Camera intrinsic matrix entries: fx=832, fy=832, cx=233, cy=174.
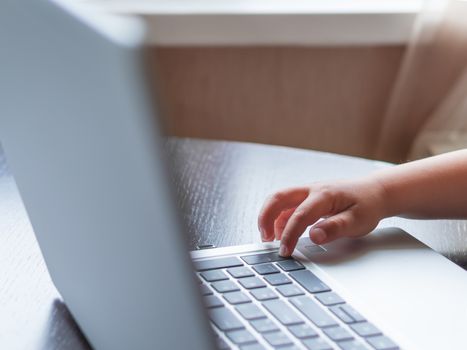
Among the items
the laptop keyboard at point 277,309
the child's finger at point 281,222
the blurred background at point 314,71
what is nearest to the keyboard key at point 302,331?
the laptop keyboard at point 277,309

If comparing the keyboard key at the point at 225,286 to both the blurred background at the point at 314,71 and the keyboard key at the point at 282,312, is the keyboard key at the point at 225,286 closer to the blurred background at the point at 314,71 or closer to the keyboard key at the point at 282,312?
the keyboard key at the point at 282,312

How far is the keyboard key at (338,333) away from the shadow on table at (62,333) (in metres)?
0.16

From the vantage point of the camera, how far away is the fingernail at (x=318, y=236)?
663 mm

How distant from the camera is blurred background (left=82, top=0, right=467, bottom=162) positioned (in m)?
1.86

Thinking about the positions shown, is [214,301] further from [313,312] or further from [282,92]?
[282,92]

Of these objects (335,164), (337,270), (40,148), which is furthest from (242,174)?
(40,148)

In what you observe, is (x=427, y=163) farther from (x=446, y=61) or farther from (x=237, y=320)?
(x=446, y=61)

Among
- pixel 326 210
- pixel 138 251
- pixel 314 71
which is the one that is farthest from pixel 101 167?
pixel 314 71

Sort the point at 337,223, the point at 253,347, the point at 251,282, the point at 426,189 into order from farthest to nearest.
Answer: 1. the point at 426,189
2. the point at 337,223
3. the point at 251,282
4. the point at 253,347

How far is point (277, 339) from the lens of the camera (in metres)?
0.49

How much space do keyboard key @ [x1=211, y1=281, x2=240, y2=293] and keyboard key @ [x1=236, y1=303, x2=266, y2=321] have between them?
0.09ft

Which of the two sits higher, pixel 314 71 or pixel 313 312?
pixel 314 71

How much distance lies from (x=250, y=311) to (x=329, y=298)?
64mm

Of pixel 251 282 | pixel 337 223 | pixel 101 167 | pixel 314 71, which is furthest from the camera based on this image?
pixel 314 71
